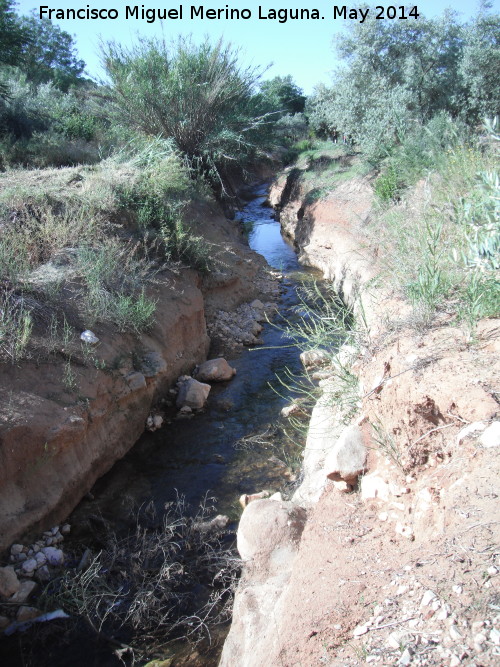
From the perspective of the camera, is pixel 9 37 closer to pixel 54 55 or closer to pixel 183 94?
pixel 183 94

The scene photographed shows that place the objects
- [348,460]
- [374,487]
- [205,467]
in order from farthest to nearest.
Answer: [205,467] < [348,460] < [374,487]

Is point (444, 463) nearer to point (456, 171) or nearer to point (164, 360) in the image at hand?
point (164, 360)

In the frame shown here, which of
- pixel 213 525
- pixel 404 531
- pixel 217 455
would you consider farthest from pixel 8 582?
pixel 404 531

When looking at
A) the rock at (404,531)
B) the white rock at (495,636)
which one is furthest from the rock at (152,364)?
the white rock at (495,636)

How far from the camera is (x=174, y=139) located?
44.1 feet

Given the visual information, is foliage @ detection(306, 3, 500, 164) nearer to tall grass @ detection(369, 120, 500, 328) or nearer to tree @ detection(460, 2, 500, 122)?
tree @ detection(460, 2, 500, 122)

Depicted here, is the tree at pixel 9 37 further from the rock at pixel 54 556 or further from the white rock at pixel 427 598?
the white rock at pixel 427 598

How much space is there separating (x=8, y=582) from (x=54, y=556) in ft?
1.48

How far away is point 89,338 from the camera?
5.80m

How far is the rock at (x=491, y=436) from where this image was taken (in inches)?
110

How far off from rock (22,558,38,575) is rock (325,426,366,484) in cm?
249

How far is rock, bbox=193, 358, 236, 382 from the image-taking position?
7389 millimetres

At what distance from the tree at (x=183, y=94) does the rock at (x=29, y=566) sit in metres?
10.7

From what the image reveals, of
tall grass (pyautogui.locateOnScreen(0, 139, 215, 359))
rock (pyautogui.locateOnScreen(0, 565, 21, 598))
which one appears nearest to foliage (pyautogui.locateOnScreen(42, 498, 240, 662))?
rock (pyautogui.locateOnScreen(0, 565, 21, 598))
